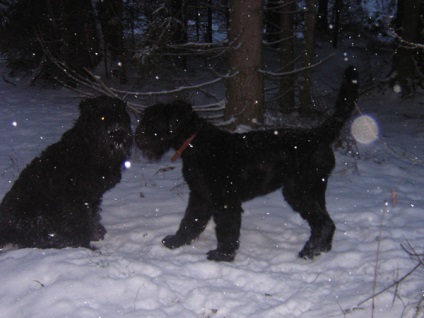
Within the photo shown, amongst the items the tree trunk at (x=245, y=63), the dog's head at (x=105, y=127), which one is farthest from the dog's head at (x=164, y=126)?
the tree trunk at (x=245, y=63)

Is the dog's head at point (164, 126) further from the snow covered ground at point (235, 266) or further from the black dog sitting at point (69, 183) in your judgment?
the snow covered ground at point (235, 266)

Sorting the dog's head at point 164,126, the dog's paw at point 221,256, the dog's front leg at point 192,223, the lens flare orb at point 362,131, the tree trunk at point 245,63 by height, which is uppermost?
the tree trunk at point 245,63

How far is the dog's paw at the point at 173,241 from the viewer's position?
4.39 metres

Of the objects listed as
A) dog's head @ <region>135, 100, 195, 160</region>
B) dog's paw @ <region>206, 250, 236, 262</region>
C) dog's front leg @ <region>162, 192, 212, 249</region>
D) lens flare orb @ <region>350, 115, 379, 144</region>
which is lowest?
dog's paw @ <region>206, 250, 236, 262</region>

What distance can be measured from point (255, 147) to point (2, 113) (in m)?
10.3

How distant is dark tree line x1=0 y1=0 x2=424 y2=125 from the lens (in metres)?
6.39

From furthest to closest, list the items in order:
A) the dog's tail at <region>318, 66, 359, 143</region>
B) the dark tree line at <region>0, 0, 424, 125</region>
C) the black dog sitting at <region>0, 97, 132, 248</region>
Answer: the dark tree line at <region>0, 0, 424, 125</region> < the dog's tail at <region>318, 66, 359, 143</region> < the black dog sitting at <region>0, 97, 132, 248</region>

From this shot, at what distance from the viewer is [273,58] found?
24609 millimetres

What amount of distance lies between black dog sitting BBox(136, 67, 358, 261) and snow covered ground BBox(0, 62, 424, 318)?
36 centimetres

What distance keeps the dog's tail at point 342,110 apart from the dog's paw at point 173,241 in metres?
1.89

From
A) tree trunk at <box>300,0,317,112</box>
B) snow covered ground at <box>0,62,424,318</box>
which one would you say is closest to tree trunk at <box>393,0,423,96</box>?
tree trunk at <box>300,0,317,112</box>

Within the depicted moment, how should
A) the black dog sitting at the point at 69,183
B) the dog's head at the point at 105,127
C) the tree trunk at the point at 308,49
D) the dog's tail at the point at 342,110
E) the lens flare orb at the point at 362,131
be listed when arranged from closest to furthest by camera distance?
the black dog sitting at the point at 69,183, the dog's head at the point at 105,127, the dog's tail at the point at 342,110, the lens flare orb at the point at 362,131, the tree trunk at the point at 308,49

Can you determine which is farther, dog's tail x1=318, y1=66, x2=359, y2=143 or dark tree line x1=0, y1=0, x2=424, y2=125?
dark tree line x1=0, y1=0, x2=424, y2=125

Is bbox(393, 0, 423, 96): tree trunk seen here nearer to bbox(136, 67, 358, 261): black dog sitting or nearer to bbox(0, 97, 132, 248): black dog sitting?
bbox(136, 67, 358, 261): black dog sitting
